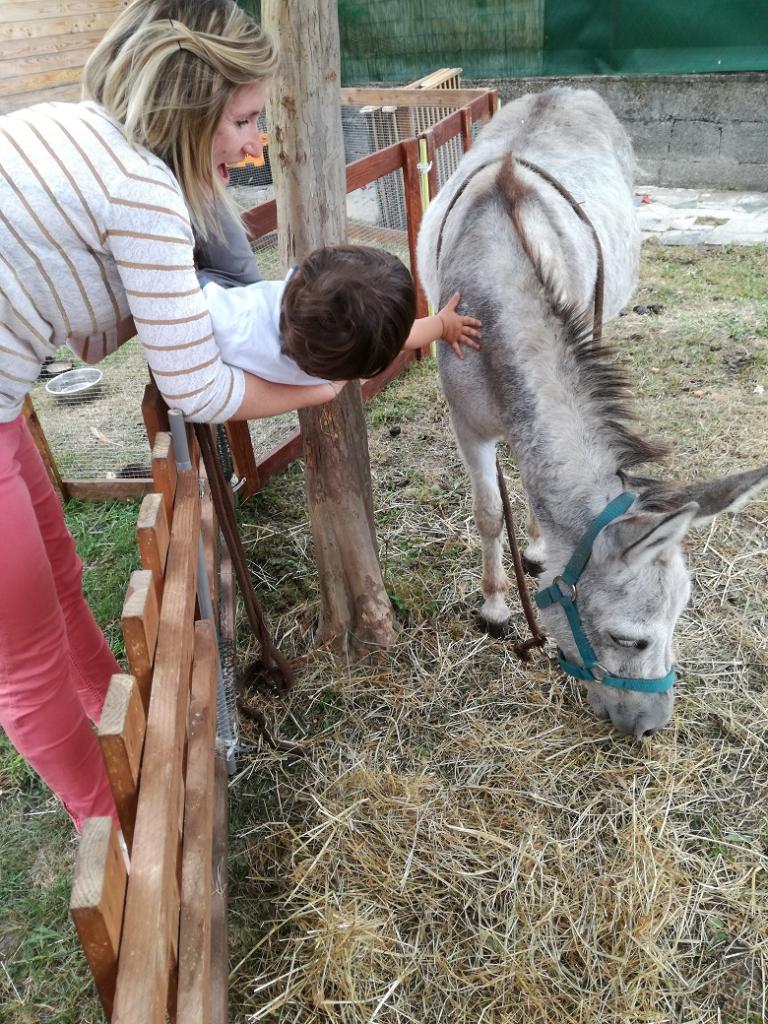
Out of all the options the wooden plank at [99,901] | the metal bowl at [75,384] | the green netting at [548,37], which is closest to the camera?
the wooden plank at [99,901]

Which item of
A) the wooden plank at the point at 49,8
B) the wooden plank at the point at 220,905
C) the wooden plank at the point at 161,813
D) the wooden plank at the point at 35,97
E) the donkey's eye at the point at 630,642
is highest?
the wooden plank at the point at 49,8

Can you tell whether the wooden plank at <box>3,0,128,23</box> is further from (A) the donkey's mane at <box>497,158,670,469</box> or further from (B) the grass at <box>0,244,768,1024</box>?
(A) the donkey's mane at <box>497,158,670,469</box>

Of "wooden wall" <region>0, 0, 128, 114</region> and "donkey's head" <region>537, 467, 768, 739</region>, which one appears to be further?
"wooden wall" <region>0, 0, 128, 114</region>

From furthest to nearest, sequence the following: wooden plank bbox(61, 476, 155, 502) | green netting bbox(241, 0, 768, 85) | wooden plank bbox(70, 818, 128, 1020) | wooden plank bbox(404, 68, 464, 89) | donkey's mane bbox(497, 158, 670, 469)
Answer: green netting bbox(241, 0, 768, 85)
wooden plank bbox(404, 68, 464, 89)
wooden plank bbox(61, 476, 155, 502)
donkey's mane bbox(497, 158, 670, 469)
wooden plank bbox(70, 818, 128, 1020)

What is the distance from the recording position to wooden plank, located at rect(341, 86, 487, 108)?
6.46 metres

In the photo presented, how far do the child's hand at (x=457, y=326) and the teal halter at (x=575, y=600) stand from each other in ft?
2.62

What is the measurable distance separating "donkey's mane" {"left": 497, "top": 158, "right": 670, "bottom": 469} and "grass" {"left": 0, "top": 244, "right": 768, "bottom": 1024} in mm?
1143

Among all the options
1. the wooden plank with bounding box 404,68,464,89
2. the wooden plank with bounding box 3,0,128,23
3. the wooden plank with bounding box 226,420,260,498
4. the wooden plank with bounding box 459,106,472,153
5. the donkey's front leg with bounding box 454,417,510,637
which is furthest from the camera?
the wooden plank with bounding box 3,0,128,23

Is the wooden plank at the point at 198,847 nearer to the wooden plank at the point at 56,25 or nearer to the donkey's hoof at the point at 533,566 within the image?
the donkey's hoof at the point at 533,566

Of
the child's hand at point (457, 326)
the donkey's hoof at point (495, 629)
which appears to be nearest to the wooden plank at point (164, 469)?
the child's hand at point (457, 326)

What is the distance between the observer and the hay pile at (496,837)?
2105 millimetres

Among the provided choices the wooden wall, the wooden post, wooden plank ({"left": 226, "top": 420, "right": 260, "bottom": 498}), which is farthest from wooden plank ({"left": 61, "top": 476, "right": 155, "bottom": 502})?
the wooden wall

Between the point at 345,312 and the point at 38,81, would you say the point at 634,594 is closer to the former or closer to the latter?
the point at 345,312

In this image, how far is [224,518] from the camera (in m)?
2.09
